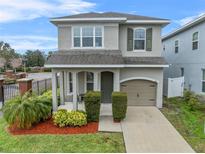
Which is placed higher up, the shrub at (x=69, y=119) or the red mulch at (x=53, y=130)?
the shrub at (x=69, y=119)

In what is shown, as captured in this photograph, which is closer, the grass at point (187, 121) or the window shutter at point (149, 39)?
the grass at point (187, 121)

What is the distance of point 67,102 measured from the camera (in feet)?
50.2

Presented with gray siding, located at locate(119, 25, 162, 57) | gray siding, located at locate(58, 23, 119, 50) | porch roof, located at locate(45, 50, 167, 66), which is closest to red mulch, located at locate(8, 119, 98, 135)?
porch roof, located at locate(45, 50, 167, 66)

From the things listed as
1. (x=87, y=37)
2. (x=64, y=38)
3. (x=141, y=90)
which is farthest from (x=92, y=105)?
(x=64, y=38)

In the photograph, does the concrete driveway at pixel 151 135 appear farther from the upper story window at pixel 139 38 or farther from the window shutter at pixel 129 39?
the upper story window at pixel 139 38

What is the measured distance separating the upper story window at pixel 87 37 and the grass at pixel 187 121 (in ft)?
21.7

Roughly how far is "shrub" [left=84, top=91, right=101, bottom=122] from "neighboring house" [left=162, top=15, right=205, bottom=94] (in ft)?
29.2

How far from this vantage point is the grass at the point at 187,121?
8.72m

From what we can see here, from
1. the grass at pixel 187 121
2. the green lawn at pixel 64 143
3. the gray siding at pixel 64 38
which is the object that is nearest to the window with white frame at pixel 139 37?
the gray siding at pixel 64 38

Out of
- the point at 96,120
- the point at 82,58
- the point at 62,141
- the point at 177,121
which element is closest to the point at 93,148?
the point at 62,141

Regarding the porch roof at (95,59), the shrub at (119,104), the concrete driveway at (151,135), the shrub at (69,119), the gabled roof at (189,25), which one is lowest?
the concrete driveway at (151,135)

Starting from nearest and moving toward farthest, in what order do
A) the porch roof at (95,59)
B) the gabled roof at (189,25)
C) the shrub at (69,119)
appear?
1. the shrub at (69,119)
2. the porch roof at (95,59)
3. the gabled roof at (189,25)

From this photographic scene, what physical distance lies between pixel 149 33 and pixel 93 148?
10.3 meters

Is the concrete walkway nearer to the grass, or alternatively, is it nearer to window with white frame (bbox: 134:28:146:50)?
the grass
